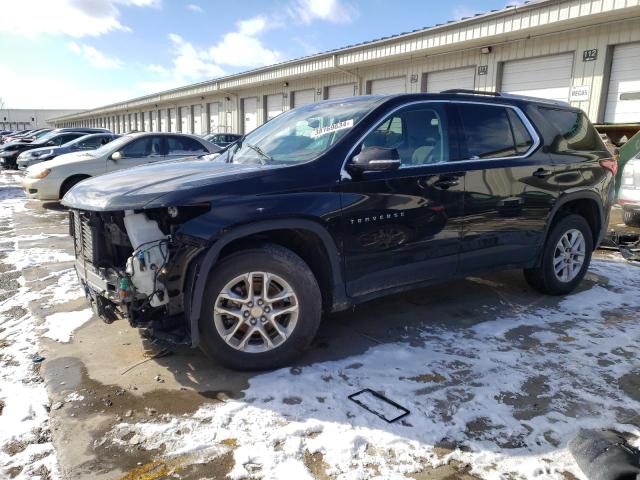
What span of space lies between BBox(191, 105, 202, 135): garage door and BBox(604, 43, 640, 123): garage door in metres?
25.3

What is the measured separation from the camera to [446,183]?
12.5 ft

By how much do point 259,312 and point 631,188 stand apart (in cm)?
718

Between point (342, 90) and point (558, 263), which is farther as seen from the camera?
point (342, 90)

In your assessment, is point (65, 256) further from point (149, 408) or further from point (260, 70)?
point (260, 70)

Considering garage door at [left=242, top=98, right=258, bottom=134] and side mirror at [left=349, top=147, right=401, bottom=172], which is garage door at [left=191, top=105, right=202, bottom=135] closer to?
garage door at [left=242, top=98, right=258, bottom=134]

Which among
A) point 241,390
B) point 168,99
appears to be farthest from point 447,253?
point 168,99

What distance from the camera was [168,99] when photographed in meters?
34.3

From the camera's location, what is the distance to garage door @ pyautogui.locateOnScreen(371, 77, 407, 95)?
15891 millimetres

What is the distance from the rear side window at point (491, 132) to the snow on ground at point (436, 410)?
151cm

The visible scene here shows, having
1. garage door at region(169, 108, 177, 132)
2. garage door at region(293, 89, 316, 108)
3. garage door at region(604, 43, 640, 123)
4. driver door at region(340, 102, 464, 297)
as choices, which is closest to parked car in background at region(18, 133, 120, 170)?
garage door at region(293, 89, 316, 108)

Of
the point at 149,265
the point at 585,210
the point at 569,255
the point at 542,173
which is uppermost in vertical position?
the point at 542,173

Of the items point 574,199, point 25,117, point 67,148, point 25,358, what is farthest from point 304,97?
point 25,117

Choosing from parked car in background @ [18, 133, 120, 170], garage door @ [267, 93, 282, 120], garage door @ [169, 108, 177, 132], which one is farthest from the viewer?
garage door @ [169, 108, 177, 132]

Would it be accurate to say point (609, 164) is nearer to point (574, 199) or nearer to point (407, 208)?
point (574, 199)
